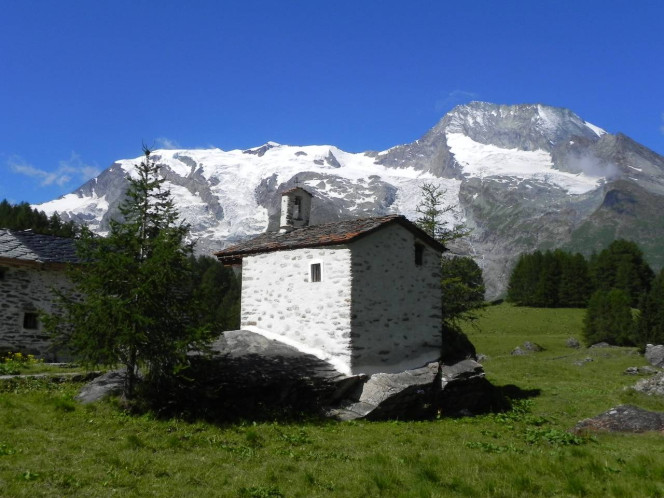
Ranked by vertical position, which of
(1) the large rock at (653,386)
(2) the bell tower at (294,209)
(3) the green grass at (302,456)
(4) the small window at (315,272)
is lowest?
(1) the large rock at (653,386)

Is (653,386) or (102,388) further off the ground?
(102,388)

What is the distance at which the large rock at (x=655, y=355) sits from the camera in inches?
1425

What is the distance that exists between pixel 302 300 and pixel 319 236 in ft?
8.45

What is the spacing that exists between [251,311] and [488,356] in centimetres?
2822

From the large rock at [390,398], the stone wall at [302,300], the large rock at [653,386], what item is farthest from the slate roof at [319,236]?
the large rock at [653,386]

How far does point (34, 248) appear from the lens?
2622 centimetres

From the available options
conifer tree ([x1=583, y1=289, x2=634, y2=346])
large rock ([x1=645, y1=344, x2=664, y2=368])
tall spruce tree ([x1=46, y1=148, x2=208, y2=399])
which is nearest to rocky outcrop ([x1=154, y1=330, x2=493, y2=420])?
tall spruce tree ([x1=46, y1=148, x2=208, y2=399])

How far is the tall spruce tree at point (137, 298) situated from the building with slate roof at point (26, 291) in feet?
36.4

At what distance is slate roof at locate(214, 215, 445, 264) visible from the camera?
63.9 ft

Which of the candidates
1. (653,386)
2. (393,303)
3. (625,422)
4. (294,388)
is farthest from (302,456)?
(653,386)

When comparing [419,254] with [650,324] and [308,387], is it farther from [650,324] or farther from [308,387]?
[650,324]

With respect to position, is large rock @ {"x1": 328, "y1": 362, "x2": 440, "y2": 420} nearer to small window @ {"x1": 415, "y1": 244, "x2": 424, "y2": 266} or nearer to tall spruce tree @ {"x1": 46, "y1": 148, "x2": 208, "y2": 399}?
small window @ {"x1": 415, "y1": 244, "x2": 424, "y2": 266}

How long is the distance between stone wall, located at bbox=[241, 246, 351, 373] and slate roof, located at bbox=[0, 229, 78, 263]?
8858mm

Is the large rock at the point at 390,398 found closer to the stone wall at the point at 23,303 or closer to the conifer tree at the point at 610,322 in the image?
the stone wall at the point at 23,303
